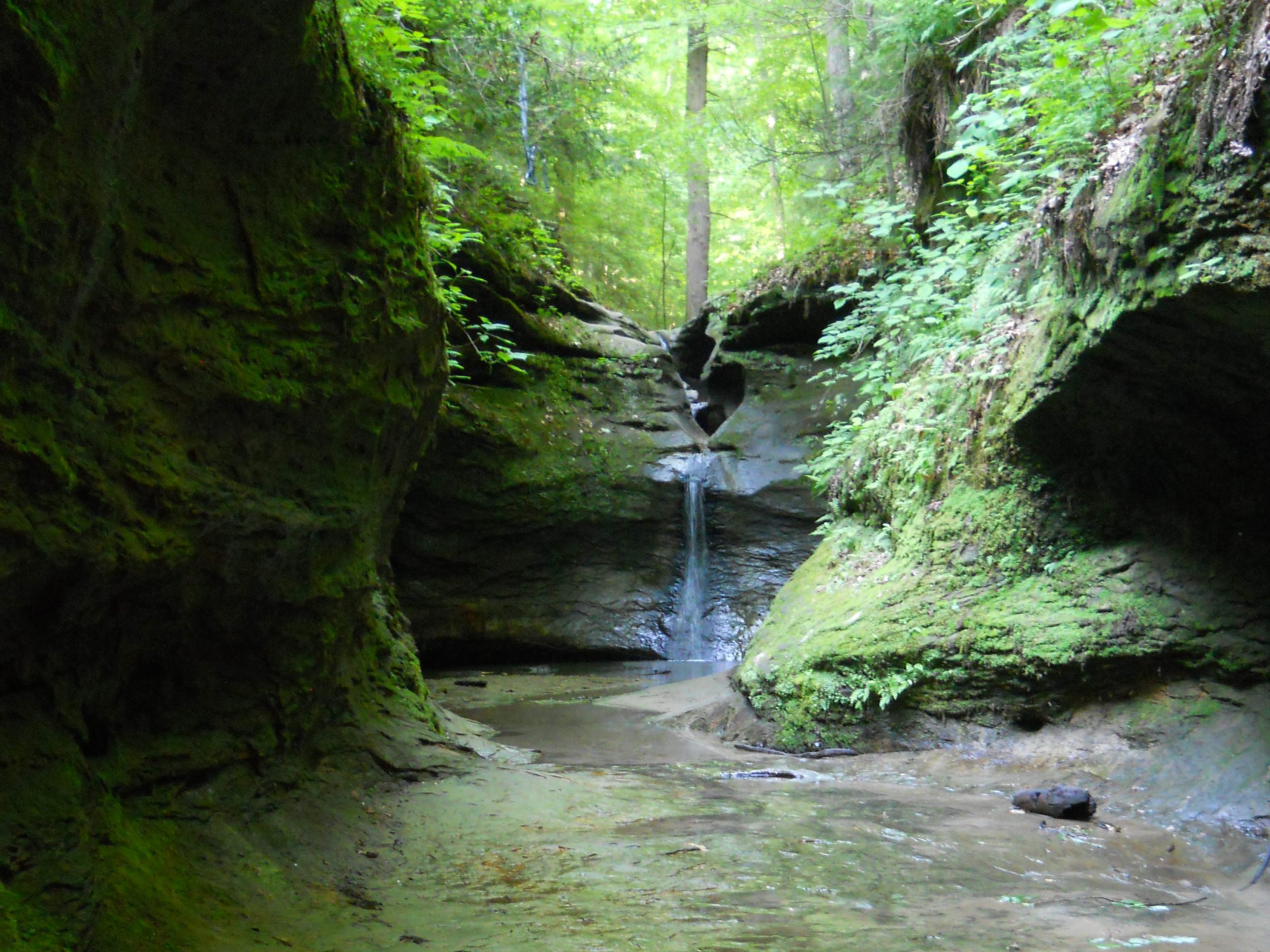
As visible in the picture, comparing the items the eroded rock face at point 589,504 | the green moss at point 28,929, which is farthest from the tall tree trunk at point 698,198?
the green moss at point 28,929

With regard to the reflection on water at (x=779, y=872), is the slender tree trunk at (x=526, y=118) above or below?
above

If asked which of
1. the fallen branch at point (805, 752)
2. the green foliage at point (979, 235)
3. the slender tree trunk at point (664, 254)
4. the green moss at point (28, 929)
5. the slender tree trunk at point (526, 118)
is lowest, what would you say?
the fallen branch at point (805, 752)

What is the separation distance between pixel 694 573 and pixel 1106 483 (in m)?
8.73

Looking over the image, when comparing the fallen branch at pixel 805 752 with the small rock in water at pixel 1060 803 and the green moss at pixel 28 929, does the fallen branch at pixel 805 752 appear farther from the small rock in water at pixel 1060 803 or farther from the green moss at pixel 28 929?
the green moss at pixel 28 929

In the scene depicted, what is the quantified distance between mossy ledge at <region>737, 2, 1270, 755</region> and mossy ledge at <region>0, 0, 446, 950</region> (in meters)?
3.55

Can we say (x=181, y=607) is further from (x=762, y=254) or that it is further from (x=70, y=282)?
(x=762, y=254)

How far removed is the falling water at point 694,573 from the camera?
13352 millimetres

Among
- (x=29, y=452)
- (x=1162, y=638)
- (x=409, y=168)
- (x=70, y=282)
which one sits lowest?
(x=1162, y=638)

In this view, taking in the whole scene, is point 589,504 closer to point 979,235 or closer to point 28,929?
point 979,235

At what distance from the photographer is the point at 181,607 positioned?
3.04m

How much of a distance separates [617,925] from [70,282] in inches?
99.5

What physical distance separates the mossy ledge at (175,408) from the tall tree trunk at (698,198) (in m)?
14.3

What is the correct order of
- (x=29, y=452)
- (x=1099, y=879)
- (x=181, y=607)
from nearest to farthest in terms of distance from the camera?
(x=29, y=452)
(x=181, y=607)
(x=1099, y=879)

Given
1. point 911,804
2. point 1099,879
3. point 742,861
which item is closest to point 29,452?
point 742,861
